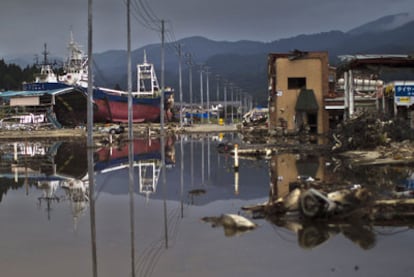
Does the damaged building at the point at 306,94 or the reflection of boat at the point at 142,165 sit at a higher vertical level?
the damaged building at the point at 306,94

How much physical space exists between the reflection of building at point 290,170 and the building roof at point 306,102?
2211cm

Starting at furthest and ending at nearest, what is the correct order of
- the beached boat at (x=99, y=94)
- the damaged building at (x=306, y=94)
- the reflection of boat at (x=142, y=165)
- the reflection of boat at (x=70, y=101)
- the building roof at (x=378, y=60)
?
the beached boat at (x=99, y=94)
the reflection of boat at (x=70, y=101)
the damaged building at (x=306, y=94)
the building roof at (x=378, y=60)
the reflection of boat at (x=142, y=165)

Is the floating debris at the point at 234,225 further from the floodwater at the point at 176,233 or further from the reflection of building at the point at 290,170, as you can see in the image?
the reflection of building at the point at 290,170

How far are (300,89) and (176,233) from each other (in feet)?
140

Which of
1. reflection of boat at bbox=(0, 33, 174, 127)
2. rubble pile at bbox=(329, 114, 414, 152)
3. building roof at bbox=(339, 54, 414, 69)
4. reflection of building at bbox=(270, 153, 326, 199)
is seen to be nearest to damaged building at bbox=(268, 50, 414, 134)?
building roof at bbox=(339, 54, 414, 69)

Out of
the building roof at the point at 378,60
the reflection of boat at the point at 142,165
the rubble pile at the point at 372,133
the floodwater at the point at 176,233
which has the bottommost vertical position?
the floodwater at the point at 176,233

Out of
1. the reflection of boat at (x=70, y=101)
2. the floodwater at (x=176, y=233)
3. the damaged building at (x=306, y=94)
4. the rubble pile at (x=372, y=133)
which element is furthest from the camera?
the reflection of boat at (x=70, y=101)

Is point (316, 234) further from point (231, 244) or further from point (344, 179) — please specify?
point (344, 179)

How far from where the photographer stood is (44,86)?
6631cm

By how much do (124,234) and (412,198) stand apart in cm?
598

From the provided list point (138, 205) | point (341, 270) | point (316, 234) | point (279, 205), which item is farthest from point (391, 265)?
point (138, 205)


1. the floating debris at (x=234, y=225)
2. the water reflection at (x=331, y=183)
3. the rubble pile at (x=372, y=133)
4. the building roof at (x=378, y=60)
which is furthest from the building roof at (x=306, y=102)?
the floating debris at (x=234, y=225)

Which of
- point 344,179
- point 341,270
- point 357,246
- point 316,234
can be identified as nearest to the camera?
point 341,270

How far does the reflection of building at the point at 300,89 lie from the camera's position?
51.6m
